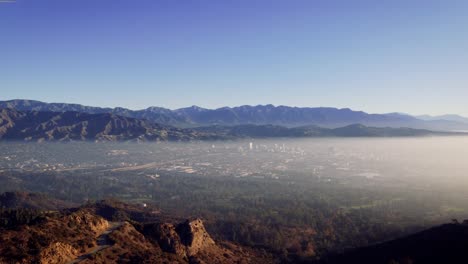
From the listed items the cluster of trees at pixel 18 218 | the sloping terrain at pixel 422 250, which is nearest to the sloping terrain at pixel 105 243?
the cluster of trees at pixel 18 218

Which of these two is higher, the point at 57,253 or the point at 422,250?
the point at 57,253

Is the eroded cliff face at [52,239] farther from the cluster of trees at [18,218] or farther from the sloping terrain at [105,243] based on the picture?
the cluster of trees at [18,218]

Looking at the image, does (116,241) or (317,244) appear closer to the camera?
(116,241)

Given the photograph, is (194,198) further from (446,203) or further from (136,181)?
(446,203)

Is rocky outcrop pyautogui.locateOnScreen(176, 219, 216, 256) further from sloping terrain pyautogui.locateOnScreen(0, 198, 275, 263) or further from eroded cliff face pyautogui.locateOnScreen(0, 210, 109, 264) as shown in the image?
eroded cliff face pyautogui.locateOnScreen(0, 210, 109, 264)

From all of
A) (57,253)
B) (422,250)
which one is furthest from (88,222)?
(422,250)

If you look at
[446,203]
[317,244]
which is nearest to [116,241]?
[317,244]

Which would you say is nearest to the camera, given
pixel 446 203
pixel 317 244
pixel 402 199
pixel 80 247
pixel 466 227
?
pixel 80 247

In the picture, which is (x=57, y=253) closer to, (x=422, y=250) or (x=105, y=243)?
(x=105, y=243)

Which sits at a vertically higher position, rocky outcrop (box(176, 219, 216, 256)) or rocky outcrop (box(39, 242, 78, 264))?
rocky outcrop (box(39, 242, 78, 264))

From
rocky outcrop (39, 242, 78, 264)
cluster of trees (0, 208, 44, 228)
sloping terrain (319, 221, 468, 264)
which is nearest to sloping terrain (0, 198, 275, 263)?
rocky outcrop (39, 242, 78, 264)

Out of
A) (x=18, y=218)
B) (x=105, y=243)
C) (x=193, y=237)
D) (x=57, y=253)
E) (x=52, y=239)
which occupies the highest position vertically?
(x=52, y=239)
